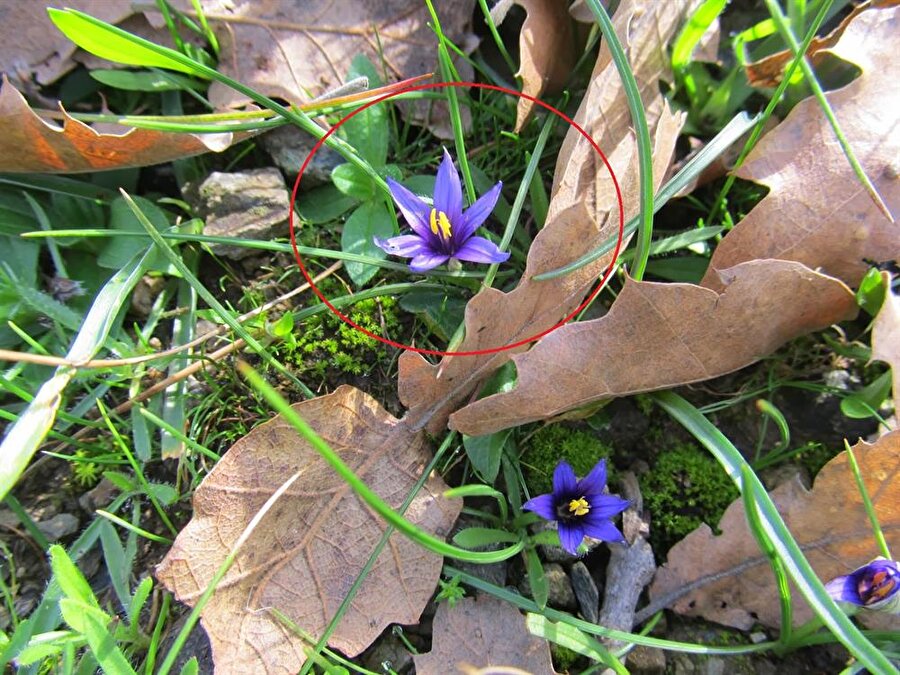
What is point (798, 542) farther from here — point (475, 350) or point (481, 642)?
point (475, 350)

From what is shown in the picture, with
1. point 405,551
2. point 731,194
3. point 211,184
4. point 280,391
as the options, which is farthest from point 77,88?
point 731,194

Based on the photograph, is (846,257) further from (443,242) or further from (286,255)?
(286,255)

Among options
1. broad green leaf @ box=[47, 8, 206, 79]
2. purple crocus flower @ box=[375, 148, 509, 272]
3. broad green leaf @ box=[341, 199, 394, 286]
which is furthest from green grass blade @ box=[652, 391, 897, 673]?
broad green leaf @ box=[47, 8, 206, 79]

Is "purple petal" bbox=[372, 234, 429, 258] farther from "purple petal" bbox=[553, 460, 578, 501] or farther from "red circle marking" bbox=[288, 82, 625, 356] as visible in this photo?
"purple petal" bbox=[553, 460, 578, 501]

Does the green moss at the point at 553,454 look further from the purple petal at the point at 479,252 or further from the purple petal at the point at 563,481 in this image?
the purple petal at the point at 479,252

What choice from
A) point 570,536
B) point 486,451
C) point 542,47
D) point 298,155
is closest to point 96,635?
point 486,451

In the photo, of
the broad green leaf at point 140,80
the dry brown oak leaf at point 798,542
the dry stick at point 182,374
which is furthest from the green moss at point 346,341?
the dry brown oak leaf at point 798,542
